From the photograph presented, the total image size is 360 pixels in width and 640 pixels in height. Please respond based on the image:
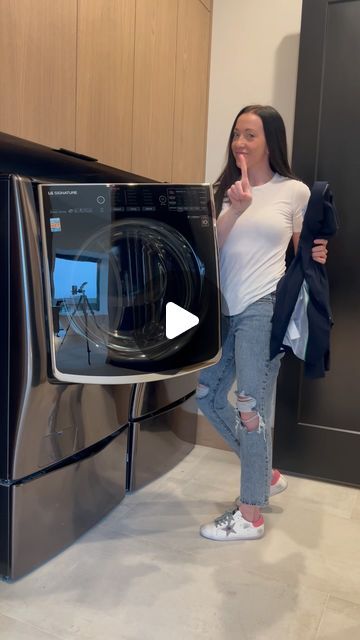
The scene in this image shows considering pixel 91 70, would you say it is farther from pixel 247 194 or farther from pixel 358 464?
pixel 358 464

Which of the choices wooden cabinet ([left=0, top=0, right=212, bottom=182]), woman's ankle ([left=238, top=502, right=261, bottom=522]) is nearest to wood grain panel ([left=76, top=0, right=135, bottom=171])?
wooden cabinet ([left=0, top=0, right=212, bottom=182])

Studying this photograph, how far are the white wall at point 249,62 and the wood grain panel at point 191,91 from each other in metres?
0.04

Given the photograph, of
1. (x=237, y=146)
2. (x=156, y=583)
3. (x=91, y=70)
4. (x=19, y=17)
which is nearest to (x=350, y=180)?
(x=237, y=146)

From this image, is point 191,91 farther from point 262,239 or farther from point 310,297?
point 310,297

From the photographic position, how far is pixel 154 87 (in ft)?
6.48

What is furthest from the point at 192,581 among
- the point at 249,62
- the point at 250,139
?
the point at 249,62

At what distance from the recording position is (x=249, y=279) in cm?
165

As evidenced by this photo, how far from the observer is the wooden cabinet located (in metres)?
1.36

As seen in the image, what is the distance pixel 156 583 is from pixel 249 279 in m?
0.90
